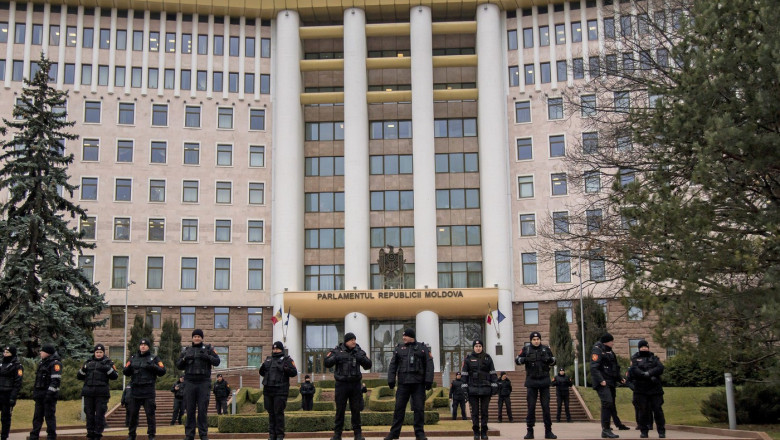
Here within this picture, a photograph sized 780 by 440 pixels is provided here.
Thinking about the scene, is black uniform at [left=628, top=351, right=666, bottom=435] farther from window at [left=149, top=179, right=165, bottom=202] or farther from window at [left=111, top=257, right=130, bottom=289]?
window at [left=149, top=179, right=165, bottom=202]

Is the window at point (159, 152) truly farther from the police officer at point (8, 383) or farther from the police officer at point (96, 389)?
the police officer at point (96, 389)

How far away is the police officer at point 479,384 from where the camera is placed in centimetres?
1681

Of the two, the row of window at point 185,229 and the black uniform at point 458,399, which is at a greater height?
Result: the row of window at point 185,229

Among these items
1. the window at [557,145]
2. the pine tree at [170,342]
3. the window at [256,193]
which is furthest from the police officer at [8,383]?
the window at [557,145]

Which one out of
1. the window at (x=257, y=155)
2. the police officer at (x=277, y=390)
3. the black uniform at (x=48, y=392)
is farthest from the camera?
the window at (x=257, y=155)

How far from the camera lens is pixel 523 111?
56.5 metres

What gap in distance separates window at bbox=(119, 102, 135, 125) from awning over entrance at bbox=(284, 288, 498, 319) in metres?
16.0

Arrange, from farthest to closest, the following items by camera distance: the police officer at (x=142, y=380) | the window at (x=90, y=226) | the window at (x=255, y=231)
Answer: the window at (x=255, y=231)
the window at (x=90, y=226)
the police officer at (x=142, y=380)

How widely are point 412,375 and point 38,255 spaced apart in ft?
79.7

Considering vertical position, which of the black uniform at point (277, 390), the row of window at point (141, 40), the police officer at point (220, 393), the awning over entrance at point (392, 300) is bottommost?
the police officer at point (220, 393)

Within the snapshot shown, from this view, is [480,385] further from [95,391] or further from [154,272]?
[154,272]

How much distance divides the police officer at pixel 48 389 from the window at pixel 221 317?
122 ft

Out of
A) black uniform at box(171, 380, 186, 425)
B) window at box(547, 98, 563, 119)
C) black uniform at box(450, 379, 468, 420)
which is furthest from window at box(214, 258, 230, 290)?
black uniform at box(450, 379, 468, 420)

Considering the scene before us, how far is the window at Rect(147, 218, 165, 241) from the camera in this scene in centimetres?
5469
